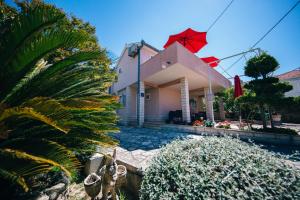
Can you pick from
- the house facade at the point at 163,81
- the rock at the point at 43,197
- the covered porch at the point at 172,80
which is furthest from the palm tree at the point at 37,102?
the covered porch at the point at 172,80

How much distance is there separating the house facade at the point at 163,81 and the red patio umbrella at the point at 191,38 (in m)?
2.09

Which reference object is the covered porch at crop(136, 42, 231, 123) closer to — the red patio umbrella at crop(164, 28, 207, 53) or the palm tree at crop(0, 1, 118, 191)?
the red patio umbrella at crop(164, 28, 207, 53)

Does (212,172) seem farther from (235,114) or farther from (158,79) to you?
(235,114)

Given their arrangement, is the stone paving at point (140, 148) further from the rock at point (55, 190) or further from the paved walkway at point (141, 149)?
the rock at point (55, 190)

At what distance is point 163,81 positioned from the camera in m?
10.4

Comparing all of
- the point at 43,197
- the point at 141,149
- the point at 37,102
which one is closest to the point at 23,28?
the point at 37,102

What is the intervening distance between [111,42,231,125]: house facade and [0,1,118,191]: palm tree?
4793 mm

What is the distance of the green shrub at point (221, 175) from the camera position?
107cm

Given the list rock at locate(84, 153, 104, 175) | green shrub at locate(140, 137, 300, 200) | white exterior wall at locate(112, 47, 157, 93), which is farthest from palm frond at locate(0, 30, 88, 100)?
white exterior wall at locate(112, 47, 157, 93)

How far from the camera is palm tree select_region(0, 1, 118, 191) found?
3.68ft

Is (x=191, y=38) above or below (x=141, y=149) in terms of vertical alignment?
above

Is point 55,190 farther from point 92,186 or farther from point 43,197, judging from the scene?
point 92,186

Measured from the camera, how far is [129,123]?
1151cm

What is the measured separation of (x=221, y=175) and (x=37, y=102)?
1.91 meters
